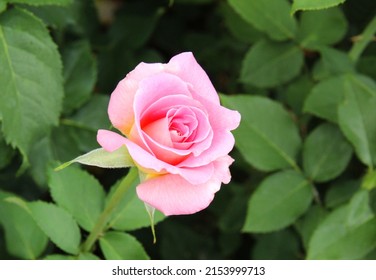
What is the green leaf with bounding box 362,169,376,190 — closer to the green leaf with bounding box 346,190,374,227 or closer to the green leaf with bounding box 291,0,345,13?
the green leaf with bounding box 346,190,374,227

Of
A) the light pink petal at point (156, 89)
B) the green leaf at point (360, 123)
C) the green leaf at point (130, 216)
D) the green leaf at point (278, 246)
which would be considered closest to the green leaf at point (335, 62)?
the green leaf at point (360, 123)

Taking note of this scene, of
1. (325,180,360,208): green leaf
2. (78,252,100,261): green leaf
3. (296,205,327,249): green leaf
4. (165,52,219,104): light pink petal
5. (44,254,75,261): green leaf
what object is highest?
(165,52,219,104): light pink petal

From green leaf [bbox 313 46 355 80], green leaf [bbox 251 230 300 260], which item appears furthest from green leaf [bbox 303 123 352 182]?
green leaf [bbox 251 230 300 260]

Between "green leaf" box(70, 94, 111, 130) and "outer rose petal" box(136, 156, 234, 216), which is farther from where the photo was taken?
"green leaf" box(70, 94, 111, 130)

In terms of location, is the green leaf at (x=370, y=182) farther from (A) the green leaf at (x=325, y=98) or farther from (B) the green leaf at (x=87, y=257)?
(B) the green leaf at (x=87, y=257)

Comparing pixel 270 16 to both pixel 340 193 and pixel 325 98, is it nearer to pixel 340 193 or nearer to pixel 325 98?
pixel 325 98

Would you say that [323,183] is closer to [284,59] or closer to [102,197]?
[284,59]
